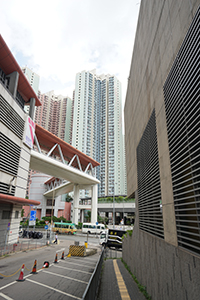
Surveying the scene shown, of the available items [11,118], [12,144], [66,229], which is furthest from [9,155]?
[66,229]

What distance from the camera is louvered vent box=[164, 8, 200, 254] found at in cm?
384

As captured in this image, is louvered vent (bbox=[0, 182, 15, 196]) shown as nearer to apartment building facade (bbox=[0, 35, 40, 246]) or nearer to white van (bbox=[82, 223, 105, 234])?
apartment building facade (bbox=[0, 35, 40, 246])

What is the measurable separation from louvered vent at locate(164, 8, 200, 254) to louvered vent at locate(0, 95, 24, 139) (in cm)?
1488

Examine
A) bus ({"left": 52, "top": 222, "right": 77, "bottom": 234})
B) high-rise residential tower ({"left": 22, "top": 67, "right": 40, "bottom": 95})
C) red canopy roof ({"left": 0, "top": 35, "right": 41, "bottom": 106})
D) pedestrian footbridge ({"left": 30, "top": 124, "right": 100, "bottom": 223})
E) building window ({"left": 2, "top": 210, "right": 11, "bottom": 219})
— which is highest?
high-rise residential tower ({"left": 22, "top": 67, "right": 40, "bottom": 95})

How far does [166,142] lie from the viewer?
575 cm

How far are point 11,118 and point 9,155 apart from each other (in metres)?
3.57

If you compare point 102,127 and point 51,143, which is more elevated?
point 102,127

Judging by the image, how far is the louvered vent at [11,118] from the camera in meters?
16.1

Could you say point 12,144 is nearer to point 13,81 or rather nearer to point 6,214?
point 13,81

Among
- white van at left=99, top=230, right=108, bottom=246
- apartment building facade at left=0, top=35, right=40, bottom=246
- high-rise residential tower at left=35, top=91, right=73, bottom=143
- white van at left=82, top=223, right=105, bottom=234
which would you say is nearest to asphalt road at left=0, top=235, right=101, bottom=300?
apartment building facade at left=0, top=35, right=40, bottom=246

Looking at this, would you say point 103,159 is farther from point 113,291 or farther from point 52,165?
point 113,291

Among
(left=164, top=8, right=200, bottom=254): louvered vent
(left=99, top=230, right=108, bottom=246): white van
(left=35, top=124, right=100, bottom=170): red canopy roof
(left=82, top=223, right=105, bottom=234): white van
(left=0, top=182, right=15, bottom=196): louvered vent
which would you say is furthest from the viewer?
(left=82, top=223, right=105, bottom=234): white van

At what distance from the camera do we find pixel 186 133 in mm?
4258

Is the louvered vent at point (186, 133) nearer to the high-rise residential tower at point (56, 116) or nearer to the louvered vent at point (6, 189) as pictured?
the louvered vent at point (6, 189)
